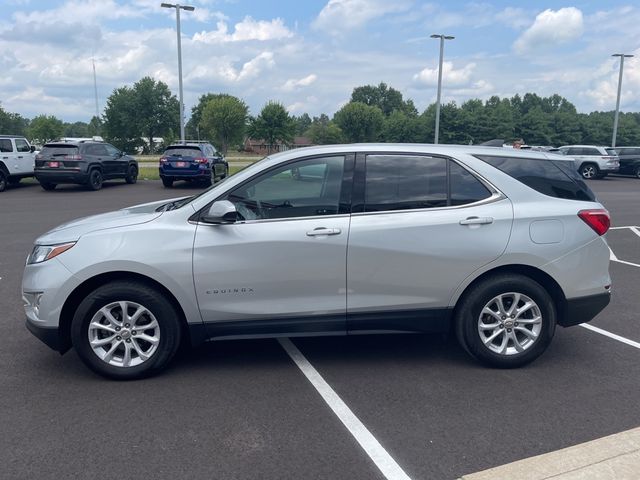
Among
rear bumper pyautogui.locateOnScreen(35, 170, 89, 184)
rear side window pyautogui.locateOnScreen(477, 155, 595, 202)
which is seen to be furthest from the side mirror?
rear bumper pyautogui.locateOnScreen(35, 170, 89, 184)

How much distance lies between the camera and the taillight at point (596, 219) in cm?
440

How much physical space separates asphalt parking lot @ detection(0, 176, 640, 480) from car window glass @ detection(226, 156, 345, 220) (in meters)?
1.26

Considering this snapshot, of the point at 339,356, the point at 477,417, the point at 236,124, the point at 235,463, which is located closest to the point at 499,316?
the point at 477,417

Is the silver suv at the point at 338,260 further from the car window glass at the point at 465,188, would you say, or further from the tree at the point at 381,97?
the tree at the point at 381,97

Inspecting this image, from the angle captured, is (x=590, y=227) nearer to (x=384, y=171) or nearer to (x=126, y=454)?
(x=384, y=171)

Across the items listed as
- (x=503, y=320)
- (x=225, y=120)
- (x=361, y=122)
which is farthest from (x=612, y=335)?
(x=361, y=122)

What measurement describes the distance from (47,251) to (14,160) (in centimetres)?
1757

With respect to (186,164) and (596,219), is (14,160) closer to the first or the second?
(186,164)

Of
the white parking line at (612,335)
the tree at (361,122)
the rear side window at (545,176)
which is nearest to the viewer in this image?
the rear side window at (545,176)

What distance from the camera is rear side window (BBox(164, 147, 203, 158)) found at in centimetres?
2048

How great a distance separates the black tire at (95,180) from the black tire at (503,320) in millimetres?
17343

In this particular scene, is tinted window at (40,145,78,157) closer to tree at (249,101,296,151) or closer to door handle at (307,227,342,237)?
door handle at (307,227,342,237)

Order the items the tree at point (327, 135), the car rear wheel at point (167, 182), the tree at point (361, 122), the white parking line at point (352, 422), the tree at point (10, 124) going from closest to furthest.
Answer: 1. the white parking line at point (352, 422)
2. the car rear wheel at point (167, 182)
3. the tree at point (327, 135)
4. the tree at point (361, 122)
5. the tree at point (10, 124)

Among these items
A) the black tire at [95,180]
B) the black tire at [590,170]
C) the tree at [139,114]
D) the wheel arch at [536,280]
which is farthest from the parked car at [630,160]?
the tree at [139,114]
